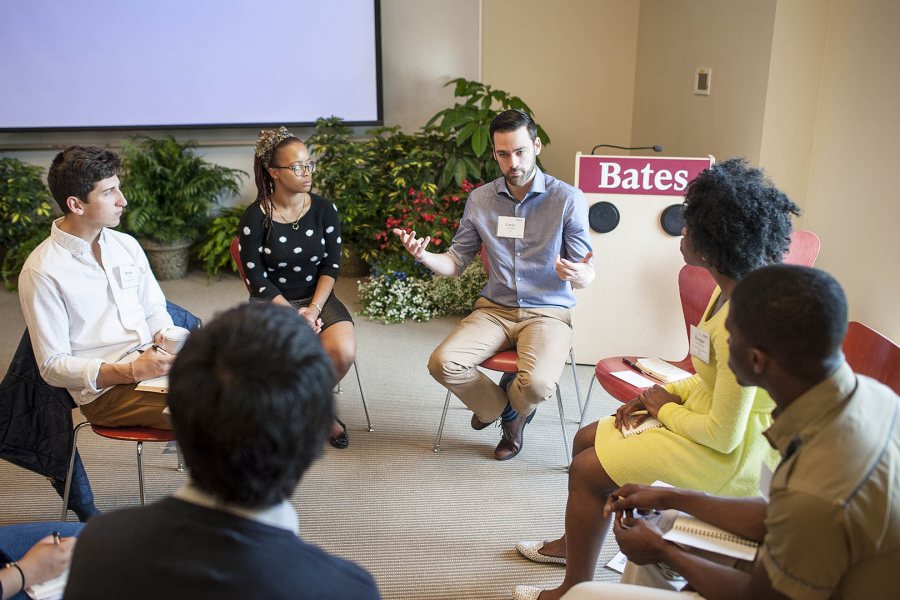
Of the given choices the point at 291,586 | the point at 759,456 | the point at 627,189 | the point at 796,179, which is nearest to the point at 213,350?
the point at 291,586

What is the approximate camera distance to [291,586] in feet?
3.05

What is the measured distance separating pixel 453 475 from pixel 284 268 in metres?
1.14

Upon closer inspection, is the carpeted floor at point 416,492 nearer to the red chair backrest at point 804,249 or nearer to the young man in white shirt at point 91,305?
the young man in white shirt at point 91,305

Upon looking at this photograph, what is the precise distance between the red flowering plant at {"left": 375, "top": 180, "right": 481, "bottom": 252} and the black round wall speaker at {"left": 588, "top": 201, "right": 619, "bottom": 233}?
1.57 m

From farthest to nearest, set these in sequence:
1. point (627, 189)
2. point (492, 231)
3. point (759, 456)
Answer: point (627, 189) → point (492, 231) → point (759, 456)

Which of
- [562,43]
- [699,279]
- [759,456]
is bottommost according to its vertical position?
[759,456]

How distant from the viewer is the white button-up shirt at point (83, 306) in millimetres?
2277

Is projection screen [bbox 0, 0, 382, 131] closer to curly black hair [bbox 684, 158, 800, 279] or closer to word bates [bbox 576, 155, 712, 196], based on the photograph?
word bates [bbox 576, 155, 712, 196]

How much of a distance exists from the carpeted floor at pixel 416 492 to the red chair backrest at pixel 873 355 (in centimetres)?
100

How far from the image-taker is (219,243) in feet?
19.0

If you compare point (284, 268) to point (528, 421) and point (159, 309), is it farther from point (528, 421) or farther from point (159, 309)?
point (528, 421)

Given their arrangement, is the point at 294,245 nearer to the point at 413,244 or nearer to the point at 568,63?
the point at 413,244

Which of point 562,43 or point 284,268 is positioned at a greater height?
point 562,43

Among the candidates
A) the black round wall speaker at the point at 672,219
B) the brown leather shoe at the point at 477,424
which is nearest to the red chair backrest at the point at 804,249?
the black round wall speaker at the point at 672,219
